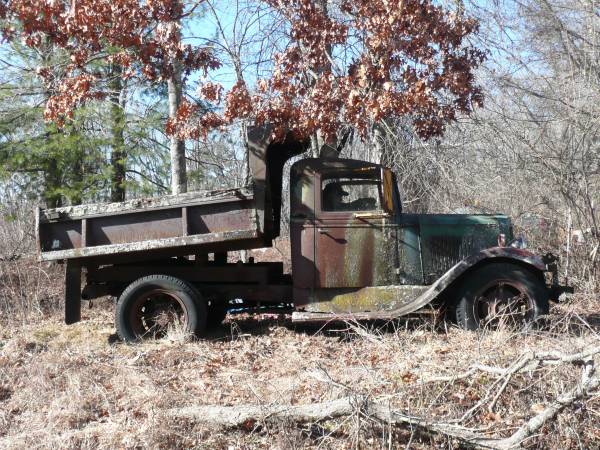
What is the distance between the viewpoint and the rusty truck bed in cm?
666

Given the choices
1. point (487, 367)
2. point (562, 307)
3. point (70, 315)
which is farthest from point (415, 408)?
point (562, 307)

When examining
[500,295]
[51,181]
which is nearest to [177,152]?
[51,181]

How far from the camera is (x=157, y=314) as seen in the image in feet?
23.4

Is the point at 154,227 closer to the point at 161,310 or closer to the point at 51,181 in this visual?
the point at 161,310

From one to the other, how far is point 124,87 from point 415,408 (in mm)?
9208

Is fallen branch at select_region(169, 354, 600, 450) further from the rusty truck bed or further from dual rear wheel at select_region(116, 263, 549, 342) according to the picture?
the rusty truck bed

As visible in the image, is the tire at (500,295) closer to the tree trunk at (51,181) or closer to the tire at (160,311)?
the tire at (160,311)

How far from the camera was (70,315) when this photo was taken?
→ 694 cm

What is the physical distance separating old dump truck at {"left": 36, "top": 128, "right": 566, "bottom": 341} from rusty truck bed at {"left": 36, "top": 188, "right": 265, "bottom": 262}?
0.01 metres

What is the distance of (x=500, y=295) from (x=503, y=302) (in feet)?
0.26

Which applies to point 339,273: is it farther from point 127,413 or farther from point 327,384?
point 127,413

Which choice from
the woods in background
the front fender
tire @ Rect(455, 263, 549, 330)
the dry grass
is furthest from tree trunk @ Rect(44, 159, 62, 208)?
tire @ Rect(455, 263, 549, 330)

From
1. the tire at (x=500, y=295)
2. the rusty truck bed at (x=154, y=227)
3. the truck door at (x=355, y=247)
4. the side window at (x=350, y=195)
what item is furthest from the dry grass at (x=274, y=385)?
the side window at (x=350, y=195)

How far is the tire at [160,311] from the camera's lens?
688 cm
